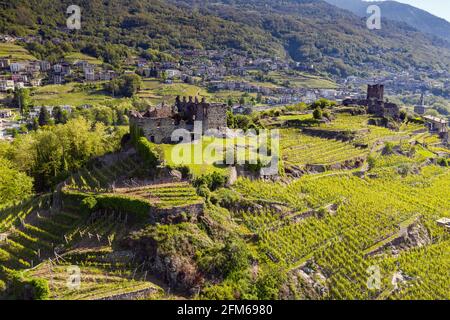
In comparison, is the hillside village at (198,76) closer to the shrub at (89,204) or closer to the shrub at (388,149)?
the shrub at (388,149)

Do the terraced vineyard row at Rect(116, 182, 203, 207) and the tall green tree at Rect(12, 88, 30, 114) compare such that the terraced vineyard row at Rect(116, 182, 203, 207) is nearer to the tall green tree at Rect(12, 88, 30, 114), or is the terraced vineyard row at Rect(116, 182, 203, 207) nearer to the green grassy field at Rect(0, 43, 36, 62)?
the tall green tree at Rect(12, 88, 30, 114)

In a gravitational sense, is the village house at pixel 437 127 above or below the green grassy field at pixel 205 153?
below

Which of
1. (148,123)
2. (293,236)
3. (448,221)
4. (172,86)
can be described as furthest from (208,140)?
(172,86)

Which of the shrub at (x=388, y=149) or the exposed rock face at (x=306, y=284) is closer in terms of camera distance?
the exposed rock face at (x=306, y=284)

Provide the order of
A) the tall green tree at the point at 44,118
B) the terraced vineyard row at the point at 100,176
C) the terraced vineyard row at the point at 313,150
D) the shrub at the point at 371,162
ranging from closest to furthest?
the terraced vineyard row at the point at 100,176, the terraced vineyard row at the point at 313,150, the shrub at the point at 371,162, the tall green tree at the point at 44,118

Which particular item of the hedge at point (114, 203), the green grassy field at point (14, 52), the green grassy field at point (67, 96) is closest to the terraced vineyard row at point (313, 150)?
the hedge at point (114, 203)

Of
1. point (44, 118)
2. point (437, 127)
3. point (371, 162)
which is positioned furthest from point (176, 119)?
point (437, 127)

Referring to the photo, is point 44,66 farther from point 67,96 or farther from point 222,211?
point 222,211

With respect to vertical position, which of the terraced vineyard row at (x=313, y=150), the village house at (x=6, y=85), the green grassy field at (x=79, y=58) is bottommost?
the village house at (x=6, y=85)

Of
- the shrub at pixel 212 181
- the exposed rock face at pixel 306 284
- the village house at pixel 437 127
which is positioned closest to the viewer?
the exposed rock face at pixel 306 284
